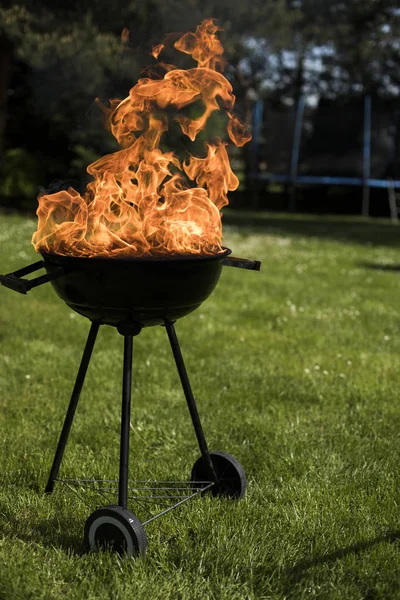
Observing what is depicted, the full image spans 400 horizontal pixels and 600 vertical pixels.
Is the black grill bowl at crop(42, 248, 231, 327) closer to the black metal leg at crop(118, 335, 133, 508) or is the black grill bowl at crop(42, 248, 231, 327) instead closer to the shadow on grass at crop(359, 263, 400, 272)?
the black metal leg at crop(118, 335, 133, 508)

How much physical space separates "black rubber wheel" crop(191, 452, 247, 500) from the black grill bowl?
32.4 inches

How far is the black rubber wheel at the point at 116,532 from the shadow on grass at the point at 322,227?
11.3 m

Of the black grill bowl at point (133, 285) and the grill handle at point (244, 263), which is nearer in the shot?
the black grill bowl at point (133, 285)

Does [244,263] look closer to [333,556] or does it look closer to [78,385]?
[78,385]

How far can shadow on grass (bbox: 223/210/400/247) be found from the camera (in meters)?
14.5

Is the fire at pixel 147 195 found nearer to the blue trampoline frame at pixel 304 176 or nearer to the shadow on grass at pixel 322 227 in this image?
the shadow on grass at pixel 322 227

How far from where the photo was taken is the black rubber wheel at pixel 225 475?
11.0 feet

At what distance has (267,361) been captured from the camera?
557cm

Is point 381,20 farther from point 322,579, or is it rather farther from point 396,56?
point 322,579

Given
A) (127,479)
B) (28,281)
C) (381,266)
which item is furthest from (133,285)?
(381,266)

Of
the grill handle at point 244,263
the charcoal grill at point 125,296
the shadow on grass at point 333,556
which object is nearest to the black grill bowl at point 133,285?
the charcoal grill at point 125,296

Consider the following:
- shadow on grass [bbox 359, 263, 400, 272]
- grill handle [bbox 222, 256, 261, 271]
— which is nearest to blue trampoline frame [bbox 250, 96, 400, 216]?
shadow on grass [bbox 359, 263, 400, 272]

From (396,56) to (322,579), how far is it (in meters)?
26.7

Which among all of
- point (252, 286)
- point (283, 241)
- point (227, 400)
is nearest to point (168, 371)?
point (227, 400)
